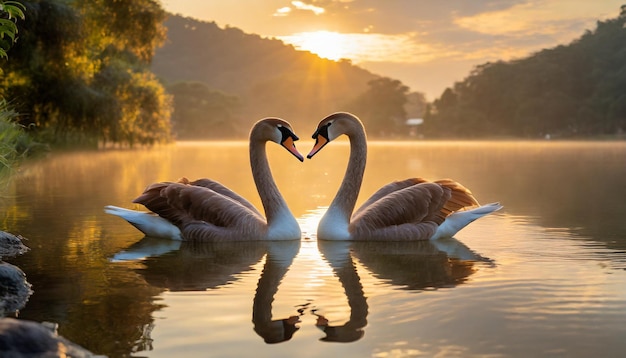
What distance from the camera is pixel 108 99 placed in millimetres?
31859

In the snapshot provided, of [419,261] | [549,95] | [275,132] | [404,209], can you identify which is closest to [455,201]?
[404,209]

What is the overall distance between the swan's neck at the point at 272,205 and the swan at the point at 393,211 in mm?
400

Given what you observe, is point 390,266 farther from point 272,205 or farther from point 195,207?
point 195,207

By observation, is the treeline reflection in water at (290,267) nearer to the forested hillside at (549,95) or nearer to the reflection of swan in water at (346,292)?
the reflection of swan in water at (346,292)

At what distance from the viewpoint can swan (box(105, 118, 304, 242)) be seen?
9805mm

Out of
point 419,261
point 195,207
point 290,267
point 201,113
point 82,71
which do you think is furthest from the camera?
point 201,113

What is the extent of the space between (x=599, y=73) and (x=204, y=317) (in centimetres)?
9673

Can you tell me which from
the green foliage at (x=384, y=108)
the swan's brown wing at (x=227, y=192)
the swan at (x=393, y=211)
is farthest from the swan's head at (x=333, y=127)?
the green foliage at (x=384, y=108)

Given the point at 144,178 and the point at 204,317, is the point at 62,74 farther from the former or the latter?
the point at 204,317

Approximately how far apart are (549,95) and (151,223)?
93709mm

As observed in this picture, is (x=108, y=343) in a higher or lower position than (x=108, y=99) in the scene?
lower

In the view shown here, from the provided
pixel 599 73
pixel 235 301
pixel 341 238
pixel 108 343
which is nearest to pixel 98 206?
pixel 341 238

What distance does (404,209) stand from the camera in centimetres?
983

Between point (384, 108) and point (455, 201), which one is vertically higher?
point (384, 108)
